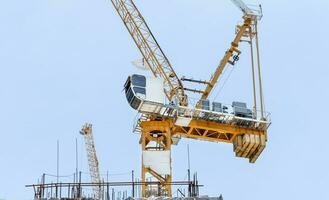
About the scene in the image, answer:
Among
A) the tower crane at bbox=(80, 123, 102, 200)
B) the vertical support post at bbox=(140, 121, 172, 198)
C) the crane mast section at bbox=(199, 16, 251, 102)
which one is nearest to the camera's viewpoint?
the vertical support post at bbox=(140, 121, 172, 198)

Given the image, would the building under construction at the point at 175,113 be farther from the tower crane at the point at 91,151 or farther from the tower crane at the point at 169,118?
the tower crane at the point at 91,151

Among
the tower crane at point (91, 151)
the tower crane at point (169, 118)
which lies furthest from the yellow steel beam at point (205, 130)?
the tower crane at point (91, 151)

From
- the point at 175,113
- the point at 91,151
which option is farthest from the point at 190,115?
the point at 91,151

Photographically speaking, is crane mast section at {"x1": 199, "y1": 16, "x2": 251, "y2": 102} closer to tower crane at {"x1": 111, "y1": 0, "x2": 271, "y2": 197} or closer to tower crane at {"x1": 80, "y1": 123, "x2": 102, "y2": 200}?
tower crane at {"x1": 111, "y1": 0, "x2": 271, "y2": 197}

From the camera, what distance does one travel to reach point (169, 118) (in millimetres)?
102125

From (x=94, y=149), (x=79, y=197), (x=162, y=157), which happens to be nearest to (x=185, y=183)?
(x=79, y=197)

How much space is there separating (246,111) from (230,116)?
120 inches

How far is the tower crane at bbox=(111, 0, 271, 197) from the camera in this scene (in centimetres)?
9981

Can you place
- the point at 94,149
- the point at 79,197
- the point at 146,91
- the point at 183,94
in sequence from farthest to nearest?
the point at 94,149 → the point at 183,94 → the point at 146,91 → the point at 79,197

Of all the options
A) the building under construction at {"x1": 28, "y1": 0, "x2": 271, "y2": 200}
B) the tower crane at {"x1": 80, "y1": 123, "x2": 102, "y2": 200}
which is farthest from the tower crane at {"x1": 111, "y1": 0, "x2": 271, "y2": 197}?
the tower crane at {"x1": 80, "y1": 123, "x2": 102, "y2": 200}

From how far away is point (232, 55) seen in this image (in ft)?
362

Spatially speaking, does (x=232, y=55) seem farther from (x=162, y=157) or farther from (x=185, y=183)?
(x=185, y=183)

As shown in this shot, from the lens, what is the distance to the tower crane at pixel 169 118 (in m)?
99.8

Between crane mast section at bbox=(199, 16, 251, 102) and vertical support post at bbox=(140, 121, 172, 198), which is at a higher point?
crane mast section at bbox=(199, 16, 251, 102)
